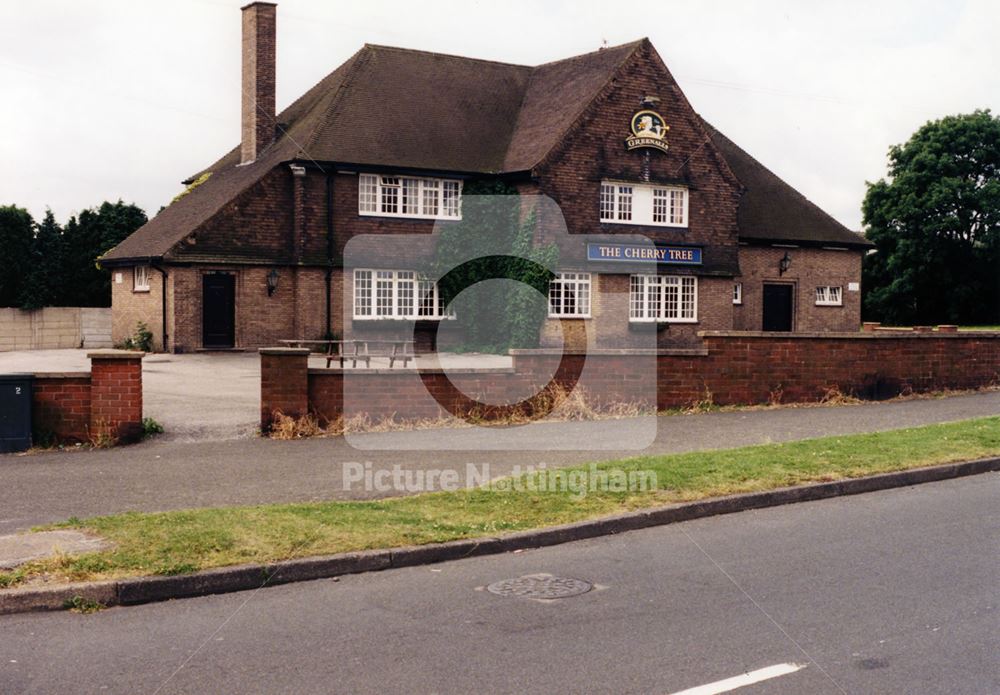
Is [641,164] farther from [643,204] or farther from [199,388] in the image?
[199,388]

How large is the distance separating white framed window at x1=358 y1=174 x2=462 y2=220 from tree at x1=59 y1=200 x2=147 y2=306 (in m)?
16.8

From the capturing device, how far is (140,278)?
3494cm

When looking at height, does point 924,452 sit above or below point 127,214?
below

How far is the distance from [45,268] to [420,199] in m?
19.0

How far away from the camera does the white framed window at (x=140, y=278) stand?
34.4 metres

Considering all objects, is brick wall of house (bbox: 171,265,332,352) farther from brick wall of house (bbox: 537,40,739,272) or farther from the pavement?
the pavement

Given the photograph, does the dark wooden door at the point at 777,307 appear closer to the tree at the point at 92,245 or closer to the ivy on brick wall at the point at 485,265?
the ivy on brick wall at the point at 485,265

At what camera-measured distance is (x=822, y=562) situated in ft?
27.0

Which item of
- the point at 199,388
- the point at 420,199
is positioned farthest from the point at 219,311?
the point at 199,388

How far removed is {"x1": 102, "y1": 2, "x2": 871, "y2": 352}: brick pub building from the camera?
3278 cm

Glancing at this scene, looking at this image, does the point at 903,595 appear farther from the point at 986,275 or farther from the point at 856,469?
the point at 986,275

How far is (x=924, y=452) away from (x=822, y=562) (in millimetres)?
5620

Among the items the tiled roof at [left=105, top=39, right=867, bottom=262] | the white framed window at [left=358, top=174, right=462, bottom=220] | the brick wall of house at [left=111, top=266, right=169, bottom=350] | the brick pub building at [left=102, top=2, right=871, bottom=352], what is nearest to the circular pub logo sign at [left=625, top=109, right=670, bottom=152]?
the brick pub building at [left=102, top=2, right=871, bottom=352]

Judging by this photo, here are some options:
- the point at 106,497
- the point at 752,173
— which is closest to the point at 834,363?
the point at 106,497
